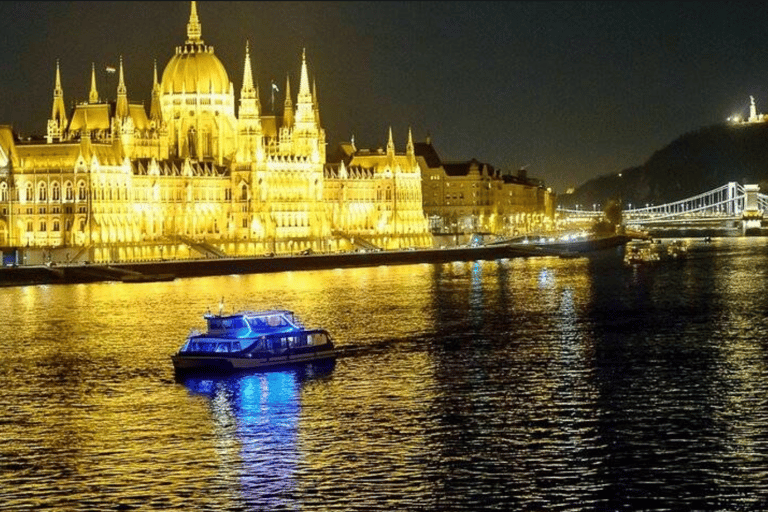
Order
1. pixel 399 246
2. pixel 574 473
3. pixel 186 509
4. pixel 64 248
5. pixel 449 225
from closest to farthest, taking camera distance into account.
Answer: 1. pixel 186 509
2. pixel 574 473
3. pixel 64 248
4. pixel 399 246
5. pixel 449 225

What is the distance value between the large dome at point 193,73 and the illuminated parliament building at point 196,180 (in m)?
0.10

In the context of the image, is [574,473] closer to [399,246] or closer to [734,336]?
[734,336]

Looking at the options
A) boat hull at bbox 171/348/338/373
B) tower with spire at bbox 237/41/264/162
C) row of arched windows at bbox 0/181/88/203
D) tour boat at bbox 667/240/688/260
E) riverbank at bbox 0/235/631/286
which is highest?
tower with spire at bbox 237/41/264/162

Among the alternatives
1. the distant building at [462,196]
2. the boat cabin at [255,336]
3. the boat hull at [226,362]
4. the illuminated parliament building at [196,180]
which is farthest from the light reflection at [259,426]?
the distant building at [462,196]

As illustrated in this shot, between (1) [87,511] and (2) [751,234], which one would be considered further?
(2) [751,234]

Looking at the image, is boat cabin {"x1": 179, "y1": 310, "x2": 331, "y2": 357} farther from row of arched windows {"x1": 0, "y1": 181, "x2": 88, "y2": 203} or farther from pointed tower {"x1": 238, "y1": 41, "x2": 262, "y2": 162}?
pointed tower {"x1": 238, "y1": 41, "x2": 262, "y2": 162}

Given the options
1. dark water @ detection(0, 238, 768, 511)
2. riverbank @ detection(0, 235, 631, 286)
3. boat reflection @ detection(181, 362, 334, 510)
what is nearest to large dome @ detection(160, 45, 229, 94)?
riverbank @ detection(0, 235, 631, 286)

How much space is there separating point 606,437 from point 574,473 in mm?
3658

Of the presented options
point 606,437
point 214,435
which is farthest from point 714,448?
point 214,435

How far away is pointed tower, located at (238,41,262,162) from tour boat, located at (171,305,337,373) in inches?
2862

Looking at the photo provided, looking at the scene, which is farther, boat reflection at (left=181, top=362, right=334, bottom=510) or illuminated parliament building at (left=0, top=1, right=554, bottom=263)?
illuminated parliament building at (left=0, top=1, right=554, bottom=263)

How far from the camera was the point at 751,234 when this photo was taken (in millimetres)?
198375

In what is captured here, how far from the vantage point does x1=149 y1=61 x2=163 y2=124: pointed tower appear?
408 feet

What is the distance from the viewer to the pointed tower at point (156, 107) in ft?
408
